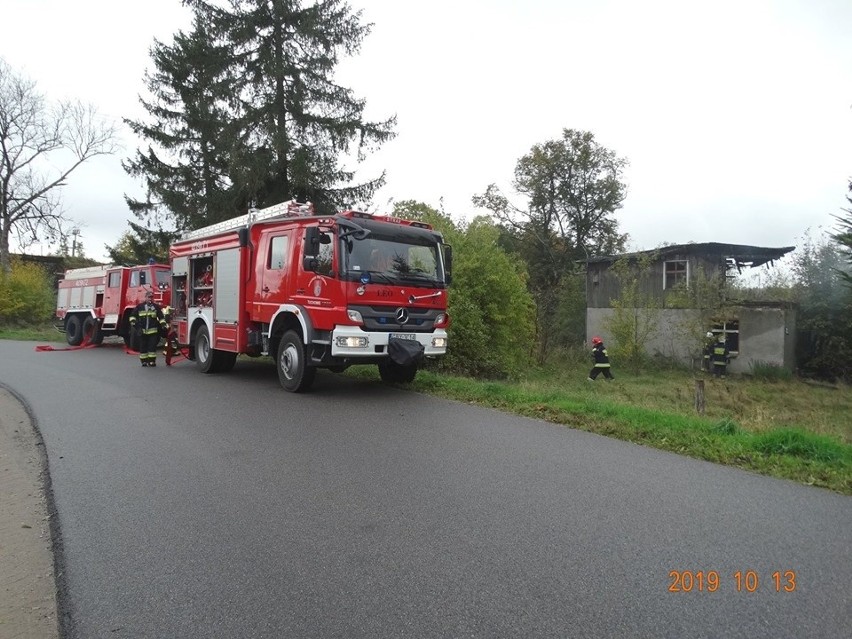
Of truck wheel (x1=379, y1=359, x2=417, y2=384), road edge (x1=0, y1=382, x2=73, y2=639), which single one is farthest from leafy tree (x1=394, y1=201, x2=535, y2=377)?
road edge (x1=0, y1=382, x2=73, y2=639)

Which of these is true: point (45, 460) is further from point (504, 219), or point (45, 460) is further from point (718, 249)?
point (504, 219)

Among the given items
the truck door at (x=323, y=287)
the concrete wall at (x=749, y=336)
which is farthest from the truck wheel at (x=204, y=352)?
the concrete wall at (x=749, y=336)

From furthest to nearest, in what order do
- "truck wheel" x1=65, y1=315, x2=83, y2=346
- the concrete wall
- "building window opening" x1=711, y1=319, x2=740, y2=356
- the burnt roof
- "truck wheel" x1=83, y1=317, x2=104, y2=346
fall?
the burnt roof, "building window opening" x1=711, y1=319, x2=740, y2=356, the concrete wall, "truck wheel" x1=65, y1=315, x2=83, y2=346, "truck wheel" x1=83, y1=317, x2=104, y2=346

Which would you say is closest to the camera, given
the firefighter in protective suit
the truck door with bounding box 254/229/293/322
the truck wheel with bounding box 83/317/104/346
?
the truck door with bounding box 254/229/293/322

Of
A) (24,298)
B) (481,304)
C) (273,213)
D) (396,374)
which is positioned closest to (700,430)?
(396,374)

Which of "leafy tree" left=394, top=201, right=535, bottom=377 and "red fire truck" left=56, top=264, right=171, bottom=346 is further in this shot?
"red fire truck" left=56, top=264, right=171, bottom=346

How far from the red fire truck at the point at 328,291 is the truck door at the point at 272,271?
0.06 ft

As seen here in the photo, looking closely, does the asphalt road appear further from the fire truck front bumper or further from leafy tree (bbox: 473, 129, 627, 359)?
leafy tree (bbox: 473, 129, 627, 359)

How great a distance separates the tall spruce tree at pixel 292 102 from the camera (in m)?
20.5

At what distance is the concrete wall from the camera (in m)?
22.9

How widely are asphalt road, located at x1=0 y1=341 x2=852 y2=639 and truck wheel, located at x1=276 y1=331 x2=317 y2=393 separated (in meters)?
2.28

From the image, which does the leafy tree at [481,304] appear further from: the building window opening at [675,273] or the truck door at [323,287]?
the building window opening at [675,273]
